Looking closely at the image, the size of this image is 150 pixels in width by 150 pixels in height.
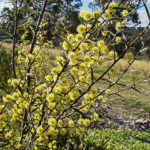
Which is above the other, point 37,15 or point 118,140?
point 37,15

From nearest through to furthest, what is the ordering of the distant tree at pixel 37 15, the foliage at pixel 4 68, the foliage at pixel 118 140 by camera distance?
the distant tree at pixel 37 15 → the foliage at pixel 118 140 → the foliage at pixel 4 68

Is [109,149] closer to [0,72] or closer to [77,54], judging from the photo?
[77,54]

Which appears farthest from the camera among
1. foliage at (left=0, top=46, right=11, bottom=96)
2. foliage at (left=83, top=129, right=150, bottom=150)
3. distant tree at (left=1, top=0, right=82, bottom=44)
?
foliage at (left=0, top=46, right=11, bottom=96)

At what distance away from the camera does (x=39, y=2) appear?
2.03m

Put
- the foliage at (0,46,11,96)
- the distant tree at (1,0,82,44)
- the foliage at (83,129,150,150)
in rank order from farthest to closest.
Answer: the foliage at (0,46,11,96)
the foliage at (83,129,150,150)
the distant tree at (1,0,82,44)

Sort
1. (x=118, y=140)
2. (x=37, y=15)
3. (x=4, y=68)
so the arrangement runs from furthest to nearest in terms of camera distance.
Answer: (x=4, y=68) → (x=118, y=140) → (x=37, y=15)

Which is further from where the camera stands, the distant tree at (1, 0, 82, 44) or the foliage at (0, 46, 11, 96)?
the foliage at (0, 46, 11, 96)

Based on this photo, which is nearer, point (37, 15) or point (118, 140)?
point (37, 15)

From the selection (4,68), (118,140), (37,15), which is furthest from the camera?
(4,68)

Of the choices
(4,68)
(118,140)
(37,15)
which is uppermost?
(37,15)

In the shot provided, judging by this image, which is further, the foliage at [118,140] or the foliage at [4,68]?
the foliage at [4,68]

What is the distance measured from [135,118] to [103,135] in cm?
195

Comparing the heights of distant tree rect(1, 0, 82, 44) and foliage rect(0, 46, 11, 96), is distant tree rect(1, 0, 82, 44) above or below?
above

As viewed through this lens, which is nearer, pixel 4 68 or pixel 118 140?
pixel 118 140
